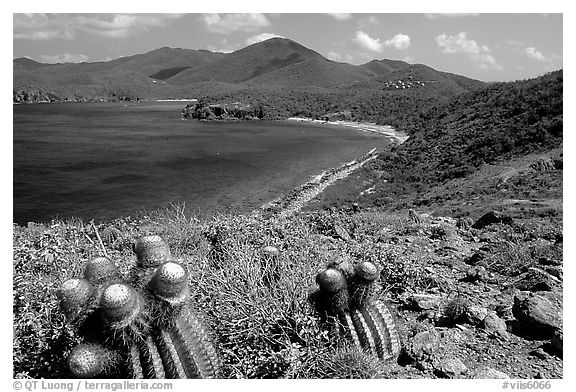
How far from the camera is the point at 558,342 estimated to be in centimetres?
415

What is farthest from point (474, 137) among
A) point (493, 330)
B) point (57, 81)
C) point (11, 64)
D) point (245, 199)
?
point (57, 81)

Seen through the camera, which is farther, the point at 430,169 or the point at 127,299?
the point at 430,169

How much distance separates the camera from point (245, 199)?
24141 millimetres

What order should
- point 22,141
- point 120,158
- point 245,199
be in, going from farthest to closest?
1. point 22,141
2. point 120,158
3. point 245,199

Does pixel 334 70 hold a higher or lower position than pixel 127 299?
higher

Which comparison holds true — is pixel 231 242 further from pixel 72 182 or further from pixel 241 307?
pixel 72 182

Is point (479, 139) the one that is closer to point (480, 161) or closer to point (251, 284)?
point (480, 161)

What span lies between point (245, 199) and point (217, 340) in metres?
20.0

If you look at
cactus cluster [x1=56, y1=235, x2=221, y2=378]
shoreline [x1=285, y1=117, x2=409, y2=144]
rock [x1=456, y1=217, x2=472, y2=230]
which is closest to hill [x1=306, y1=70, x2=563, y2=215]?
rock [x1=456, y1=217, x2=472, y2=230]

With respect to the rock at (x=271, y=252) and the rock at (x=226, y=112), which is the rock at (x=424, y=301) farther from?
the rock at (x=226, y=112)

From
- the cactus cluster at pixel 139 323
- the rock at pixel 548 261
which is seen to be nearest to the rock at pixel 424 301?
the rock at pixel 548 261

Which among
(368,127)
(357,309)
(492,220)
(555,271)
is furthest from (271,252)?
(368,127)

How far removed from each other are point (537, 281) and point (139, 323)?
4307 millimetres

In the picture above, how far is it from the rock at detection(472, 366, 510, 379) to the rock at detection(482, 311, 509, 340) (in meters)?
0.58
